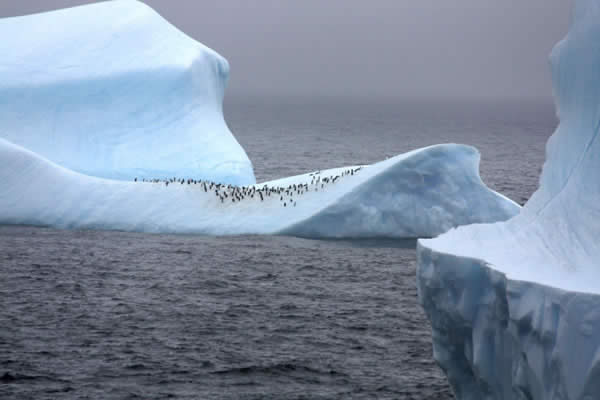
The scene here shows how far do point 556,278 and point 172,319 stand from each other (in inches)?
398

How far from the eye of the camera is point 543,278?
9.46 m

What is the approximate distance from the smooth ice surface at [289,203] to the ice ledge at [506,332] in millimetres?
13629

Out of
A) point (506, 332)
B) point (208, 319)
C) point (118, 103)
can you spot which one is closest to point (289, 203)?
point (208, 319)

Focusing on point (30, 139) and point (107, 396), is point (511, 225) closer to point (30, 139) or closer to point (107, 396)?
point (107, 396)

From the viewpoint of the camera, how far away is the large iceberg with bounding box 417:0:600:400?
880cm

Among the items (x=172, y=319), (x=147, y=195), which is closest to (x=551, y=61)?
(x=172, y=319)

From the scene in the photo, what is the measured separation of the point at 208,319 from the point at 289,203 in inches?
339

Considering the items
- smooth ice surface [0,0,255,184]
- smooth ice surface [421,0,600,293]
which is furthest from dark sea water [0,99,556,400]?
smooth ice surface [0,0,255,184]

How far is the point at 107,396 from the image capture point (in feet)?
45.3

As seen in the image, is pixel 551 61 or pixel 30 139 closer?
pixel 551 61

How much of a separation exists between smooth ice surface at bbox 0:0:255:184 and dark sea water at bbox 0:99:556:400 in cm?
801

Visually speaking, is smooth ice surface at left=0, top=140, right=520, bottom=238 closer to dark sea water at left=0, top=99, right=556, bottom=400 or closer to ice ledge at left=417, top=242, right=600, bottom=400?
dark sea water at left=0, top=99, right=556, bottom=400

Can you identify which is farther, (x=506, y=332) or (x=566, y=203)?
(x=566, y=203)

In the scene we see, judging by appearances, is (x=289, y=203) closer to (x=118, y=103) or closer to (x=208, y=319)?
(x=208, y=319)
